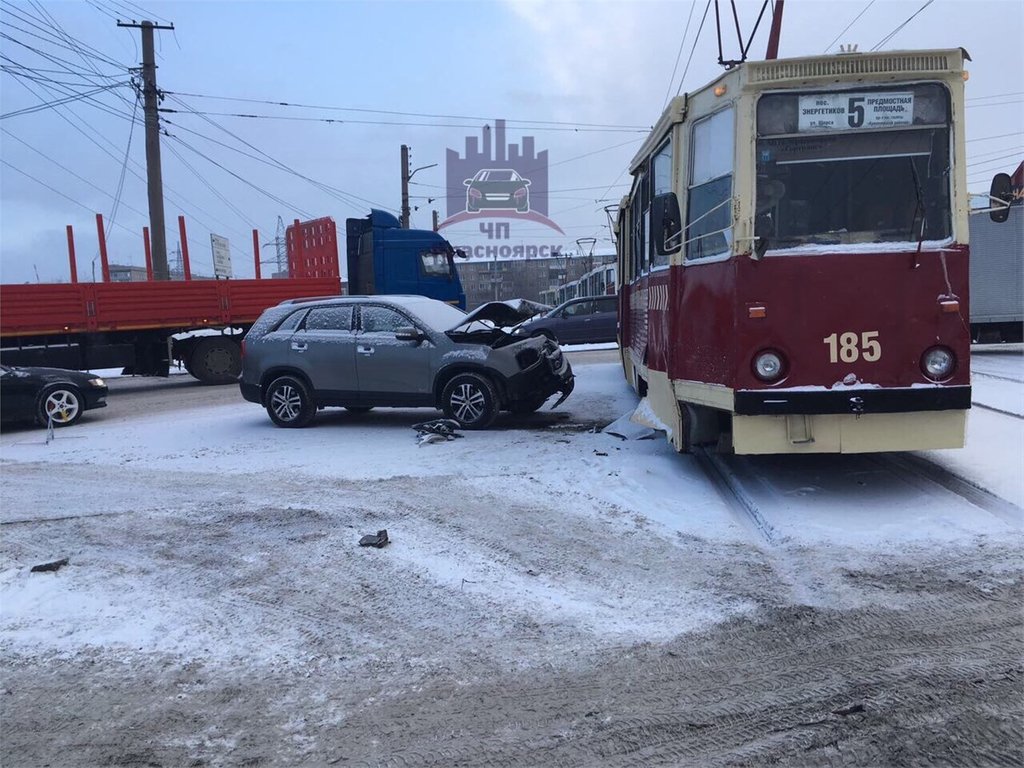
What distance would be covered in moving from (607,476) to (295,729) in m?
4.10

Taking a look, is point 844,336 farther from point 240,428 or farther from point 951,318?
point 240,428

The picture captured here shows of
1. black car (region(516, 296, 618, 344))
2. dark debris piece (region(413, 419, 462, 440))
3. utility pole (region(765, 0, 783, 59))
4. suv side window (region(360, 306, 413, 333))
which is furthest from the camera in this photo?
black car (region(516, 296, 618, 344))

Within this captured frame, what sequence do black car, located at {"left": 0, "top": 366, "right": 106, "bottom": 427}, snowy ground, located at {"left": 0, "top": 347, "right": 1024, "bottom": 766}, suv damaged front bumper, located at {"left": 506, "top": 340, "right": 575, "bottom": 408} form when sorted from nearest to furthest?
1. snowy ground, located at {"left": 0, "top": 347, "right": 1024, "bottom": 766}
2. suv damaged front bumper, located at {"left": 506, "top": 340, "right": 575, "bottom": 408}
3. black car, located at {"left": 0, "top": 366, "right": 106, "bottom": 427}

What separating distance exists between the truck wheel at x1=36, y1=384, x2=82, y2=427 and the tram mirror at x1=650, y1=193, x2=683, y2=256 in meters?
9.10

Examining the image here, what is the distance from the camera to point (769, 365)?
579 centimetres

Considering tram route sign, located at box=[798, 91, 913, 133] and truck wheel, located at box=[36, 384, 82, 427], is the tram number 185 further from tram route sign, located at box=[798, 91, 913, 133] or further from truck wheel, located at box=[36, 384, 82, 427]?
truck wheel, located at box=[36, 384, 82, 427]

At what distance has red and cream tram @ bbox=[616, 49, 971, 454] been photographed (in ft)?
A: 18.5

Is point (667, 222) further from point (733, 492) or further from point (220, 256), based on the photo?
point (220, 256)

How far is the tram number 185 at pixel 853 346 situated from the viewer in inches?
224

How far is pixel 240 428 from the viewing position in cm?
1053

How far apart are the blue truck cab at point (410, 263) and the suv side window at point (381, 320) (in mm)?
8723

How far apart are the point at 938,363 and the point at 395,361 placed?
6.29m

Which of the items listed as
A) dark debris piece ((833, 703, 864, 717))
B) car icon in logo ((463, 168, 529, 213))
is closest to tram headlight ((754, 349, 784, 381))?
dark debris piece ((833, 703, 864, 717))

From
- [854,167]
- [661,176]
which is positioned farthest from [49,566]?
[854,167]
